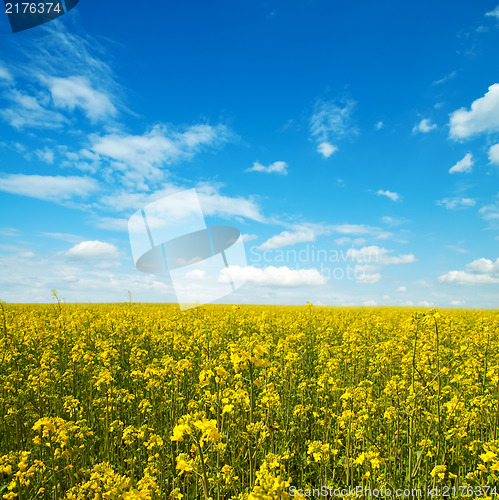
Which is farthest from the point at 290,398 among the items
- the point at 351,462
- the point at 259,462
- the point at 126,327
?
the point at 126,327

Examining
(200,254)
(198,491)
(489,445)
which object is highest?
(200,254)

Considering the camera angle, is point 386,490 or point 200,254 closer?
point 386,490

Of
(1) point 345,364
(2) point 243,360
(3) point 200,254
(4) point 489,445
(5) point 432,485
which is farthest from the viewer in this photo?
(3) point 200,254

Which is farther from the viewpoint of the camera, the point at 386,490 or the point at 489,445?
the point at 386,490

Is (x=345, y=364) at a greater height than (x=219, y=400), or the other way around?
(x=219, y=400)

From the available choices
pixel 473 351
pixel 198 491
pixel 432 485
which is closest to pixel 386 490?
pixel 432 485

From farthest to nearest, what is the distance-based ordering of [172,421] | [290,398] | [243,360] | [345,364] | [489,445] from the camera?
[345,364]
[290,398]
[172,421]
[489,445]
[243,360]

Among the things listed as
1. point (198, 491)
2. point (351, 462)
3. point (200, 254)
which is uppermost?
point (200, 254)

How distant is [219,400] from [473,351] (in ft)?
20.1

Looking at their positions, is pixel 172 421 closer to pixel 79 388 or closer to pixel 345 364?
pixel 79 388

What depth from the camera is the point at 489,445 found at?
3.06 m

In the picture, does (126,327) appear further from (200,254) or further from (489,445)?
(489,445)

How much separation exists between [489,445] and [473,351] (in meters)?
4.03

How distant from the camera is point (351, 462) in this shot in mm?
3773
